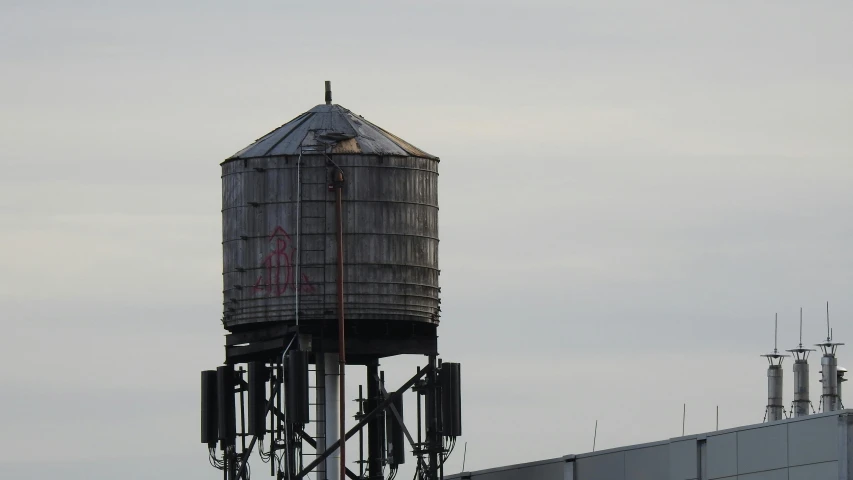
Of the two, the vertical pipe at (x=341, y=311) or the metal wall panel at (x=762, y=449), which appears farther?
the vertical pipe at (x=341, y=311)

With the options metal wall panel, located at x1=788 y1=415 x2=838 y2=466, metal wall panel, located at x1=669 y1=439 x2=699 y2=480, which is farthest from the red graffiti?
metal wall panel, located at x1=788 y1=415 x2=838 y2=466

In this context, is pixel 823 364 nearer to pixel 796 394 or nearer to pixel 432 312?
pixel 796 394

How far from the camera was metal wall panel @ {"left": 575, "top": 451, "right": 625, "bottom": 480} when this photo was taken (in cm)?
5181

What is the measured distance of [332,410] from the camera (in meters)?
49.5

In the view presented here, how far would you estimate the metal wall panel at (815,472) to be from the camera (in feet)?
143

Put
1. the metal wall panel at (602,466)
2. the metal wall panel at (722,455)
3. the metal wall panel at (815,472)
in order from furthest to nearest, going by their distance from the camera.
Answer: the metal wall panel at (602,466) → the metal wall panel at (722,455) → the metal wall panel at (815,472)

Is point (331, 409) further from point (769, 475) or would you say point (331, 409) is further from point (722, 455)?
point (769, 475)

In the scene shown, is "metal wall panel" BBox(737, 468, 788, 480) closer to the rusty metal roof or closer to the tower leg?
the tower leg

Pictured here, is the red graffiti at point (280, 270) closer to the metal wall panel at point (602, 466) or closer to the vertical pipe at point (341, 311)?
the vertical pipe at point (341, 311)

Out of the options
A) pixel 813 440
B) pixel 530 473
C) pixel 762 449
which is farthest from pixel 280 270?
pixel 813 440

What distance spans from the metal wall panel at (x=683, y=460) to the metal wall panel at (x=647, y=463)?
35 cm

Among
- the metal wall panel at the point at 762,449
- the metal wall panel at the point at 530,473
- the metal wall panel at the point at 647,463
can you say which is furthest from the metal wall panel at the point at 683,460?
the metal wall panel at the point at 530,473

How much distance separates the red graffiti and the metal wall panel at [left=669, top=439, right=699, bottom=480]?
9158 millimetres

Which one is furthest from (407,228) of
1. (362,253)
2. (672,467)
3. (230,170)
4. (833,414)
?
(833,414)
